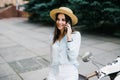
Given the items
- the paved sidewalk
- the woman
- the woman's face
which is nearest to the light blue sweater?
the woman

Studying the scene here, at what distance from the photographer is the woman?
2891 mm

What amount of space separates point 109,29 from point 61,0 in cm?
356

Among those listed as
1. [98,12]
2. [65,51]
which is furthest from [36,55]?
[65,51]

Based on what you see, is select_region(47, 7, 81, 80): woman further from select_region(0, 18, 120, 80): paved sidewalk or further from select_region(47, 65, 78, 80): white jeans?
select_region(0, 18, 120, 80): paved sidewalk

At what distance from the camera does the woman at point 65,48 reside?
9.48 feet

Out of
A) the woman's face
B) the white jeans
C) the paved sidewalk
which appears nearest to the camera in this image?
the white jeans

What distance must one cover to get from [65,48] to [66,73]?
1.12ft

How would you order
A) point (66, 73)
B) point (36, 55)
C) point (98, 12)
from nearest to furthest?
point (66, 73)
point (36, 55)
point (98, 12)

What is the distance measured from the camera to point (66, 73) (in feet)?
A: 9.43

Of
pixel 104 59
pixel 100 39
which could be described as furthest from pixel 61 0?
pixel 104 59

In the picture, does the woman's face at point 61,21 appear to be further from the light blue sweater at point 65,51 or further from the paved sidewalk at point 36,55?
the paved sidewalk at point 36,55

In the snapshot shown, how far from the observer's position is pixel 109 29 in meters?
9.99

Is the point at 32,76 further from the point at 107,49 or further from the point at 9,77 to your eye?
the point at 107,49

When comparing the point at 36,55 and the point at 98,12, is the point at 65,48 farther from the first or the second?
the point at 98,12
